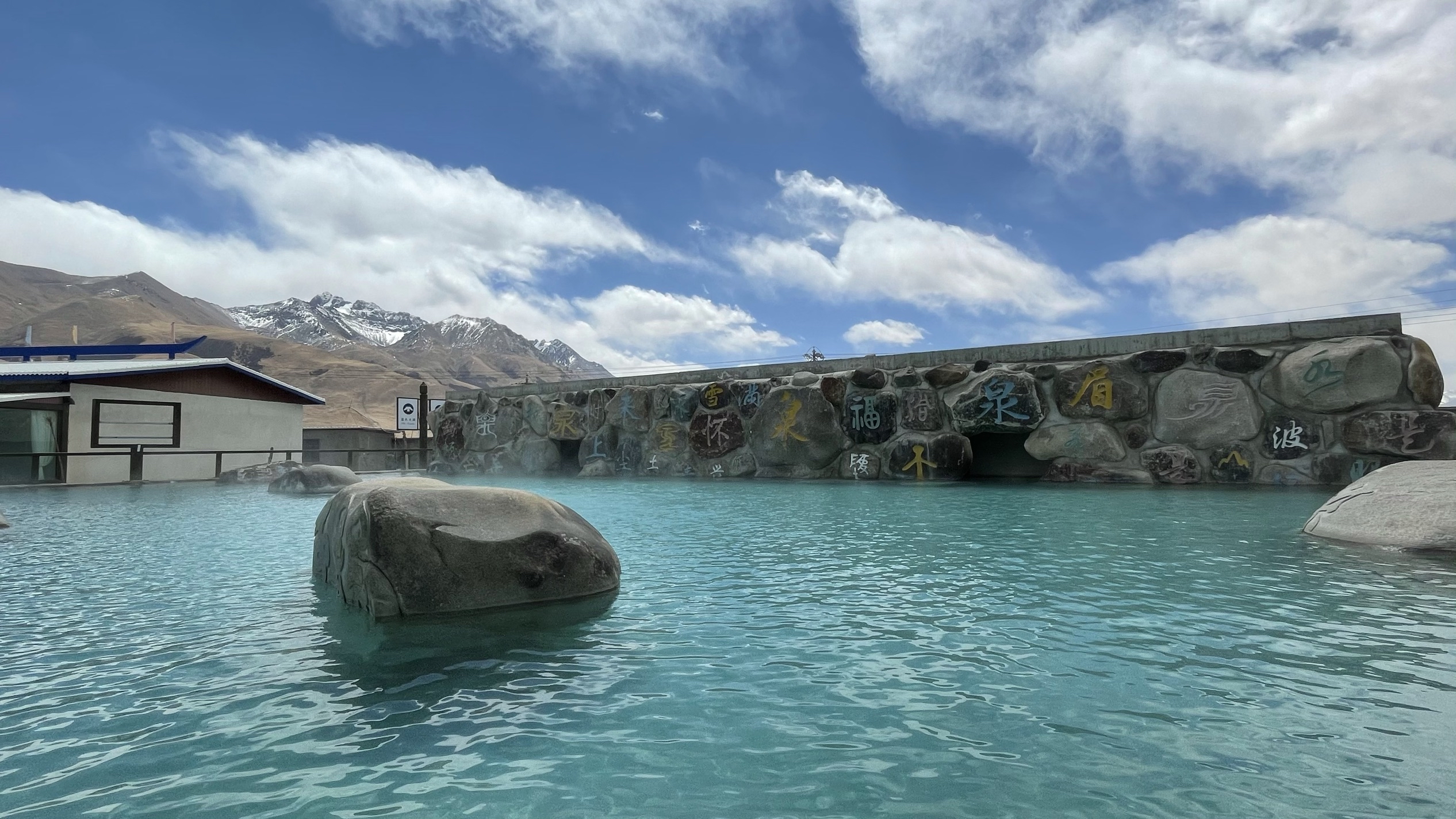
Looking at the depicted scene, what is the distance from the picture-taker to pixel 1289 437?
38.1 ft

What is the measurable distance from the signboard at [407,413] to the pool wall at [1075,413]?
12928 millimetres

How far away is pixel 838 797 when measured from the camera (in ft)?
6.61

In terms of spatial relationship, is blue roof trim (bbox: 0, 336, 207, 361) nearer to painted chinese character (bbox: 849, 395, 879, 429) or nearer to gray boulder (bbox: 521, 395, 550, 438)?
gray boulder (bbox: 521, 395, 550, 438)

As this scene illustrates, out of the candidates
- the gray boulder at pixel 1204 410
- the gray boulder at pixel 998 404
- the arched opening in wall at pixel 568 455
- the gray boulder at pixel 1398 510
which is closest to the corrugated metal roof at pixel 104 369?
the arched opening in wall at pixel 568 455

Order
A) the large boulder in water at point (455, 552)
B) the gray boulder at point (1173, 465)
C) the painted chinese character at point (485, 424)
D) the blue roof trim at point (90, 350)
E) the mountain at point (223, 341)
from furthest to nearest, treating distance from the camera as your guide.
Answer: the mountain at point (223, 341), the blue roof trim at point (90, 350), the painted chinese character at point (485, 424), the gray boulder at point (1173, 465), the large boulder in water at point (455, 552)

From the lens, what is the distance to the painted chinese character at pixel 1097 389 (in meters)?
12.8

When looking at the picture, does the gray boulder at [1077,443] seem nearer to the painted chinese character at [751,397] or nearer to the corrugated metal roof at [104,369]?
the painted chinese character at [751,397]

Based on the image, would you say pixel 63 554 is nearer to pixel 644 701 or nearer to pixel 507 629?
pixel 507 629

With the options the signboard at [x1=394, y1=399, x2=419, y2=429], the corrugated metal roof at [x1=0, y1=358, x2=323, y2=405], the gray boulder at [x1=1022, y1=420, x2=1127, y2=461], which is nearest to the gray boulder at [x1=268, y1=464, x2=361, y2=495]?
the corrugated metal roof at [x1=0, y1=358, x2=323, y2=405]

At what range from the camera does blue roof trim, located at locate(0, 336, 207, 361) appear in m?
23.4

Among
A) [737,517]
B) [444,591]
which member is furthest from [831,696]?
[737,517]

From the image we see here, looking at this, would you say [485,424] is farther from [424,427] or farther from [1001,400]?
→ [1001,400]

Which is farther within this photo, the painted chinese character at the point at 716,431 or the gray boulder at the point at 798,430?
the painted chinese character at the point at 716,431

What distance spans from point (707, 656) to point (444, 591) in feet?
5.64
